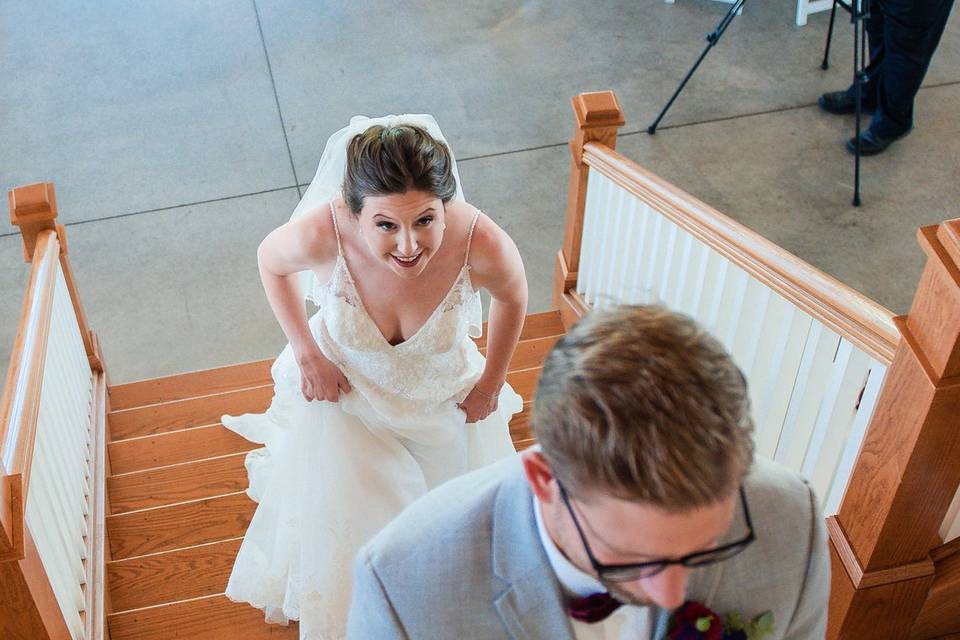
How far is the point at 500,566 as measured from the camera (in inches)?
56.1

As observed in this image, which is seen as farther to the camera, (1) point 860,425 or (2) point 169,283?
(2) point 169,283

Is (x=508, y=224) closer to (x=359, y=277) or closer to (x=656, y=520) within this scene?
(x=359, y=277)

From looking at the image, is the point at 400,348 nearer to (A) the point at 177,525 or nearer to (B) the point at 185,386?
(A) the point at 177,525

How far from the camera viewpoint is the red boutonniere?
1.41 m

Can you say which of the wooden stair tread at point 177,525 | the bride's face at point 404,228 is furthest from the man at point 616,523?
the wooden stair tread at point 177,525

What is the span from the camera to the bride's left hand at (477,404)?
297 centimetres

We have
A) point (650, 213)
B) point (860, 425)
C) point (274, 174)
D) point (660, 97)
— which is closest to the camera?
point (860, 425)

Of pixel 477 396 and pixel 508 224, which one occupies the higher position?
pixel 477 396

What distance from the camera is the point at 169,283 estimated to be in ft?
18.7

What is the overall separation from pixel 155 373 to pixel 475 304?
295cm

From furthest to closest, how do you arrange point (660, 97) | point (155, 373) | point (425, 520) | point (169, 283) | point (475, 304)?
point (660, 97) → point (169, 283) → point (155, 373) → point (475, 304) → point (425, 520)

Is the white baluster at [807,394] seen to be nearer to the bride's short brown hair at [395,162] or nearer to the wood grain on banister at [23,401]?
the bride's short brown hair at [395,162]

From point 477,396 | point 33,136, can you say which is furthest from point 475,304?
point 33,136

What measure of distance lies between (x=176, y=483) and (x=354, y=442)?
1180 millimetres
